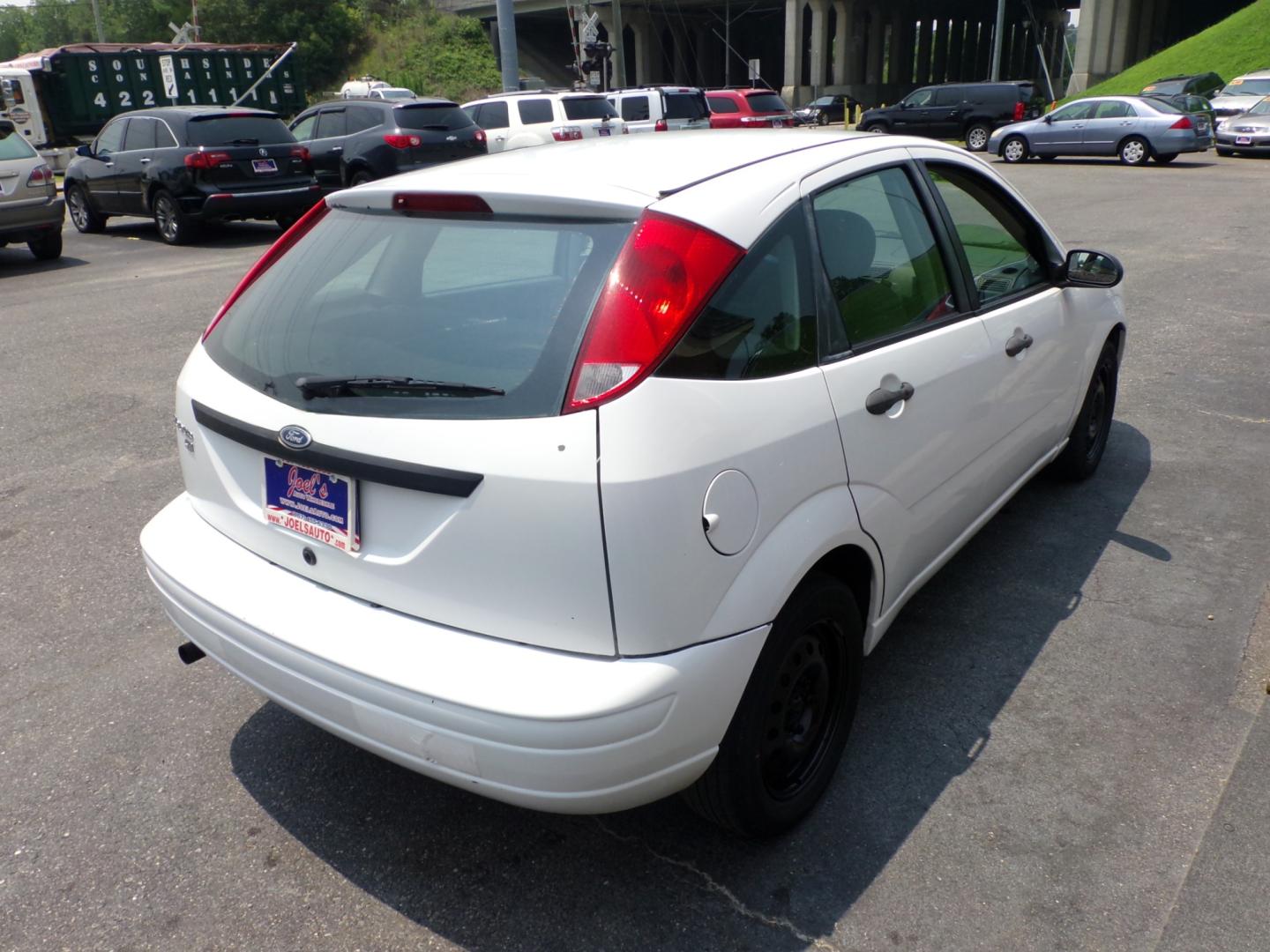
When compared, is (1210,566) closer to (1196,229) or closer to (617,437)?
(617,437)

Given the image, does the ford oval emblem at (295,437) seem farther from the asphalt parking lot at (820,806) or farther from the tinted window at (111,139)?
the tinted window at (111,139)

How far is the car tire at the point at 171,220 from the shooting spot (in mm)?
13938

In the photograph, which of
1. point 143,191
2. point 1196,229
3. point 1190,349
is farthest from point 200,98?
point 1190,349

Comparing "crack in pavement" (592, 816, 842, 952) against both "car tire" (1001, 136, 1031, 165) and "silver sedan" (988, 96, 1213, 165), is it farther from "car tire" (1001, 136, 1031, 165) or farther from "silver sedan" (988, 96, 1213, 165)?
"car tire" (1001, 136, 1031, 165)

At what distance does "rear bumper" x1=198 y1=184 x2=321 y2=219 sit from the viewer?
13.7m

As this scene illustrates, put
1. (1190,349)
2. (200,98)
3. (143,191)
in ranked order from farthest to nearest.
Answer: (200,98), (143,191), (1190,349)

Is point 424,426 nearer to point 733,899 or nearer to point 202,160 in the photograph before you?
point 733,899

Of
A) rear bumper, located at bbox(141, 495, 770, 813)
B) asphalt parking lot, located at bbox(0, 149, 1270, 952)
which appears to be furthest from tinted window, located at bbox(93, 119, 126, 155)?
rear bumper, located at bbox(141, 495, 770, 813)

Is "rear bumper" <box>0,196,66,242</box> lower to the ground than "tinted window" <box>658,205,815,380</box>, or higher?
lower

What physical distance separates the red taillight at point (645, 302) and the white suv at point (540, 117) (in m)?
18.9

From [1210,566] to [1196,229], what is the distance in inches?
420

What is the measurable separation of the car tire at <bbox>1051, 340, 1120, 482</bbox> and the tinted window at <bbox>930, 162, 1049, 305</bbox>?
2.92 ft

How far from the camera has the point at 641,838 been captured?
2.83 m

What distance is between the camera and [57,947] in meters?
2.47
